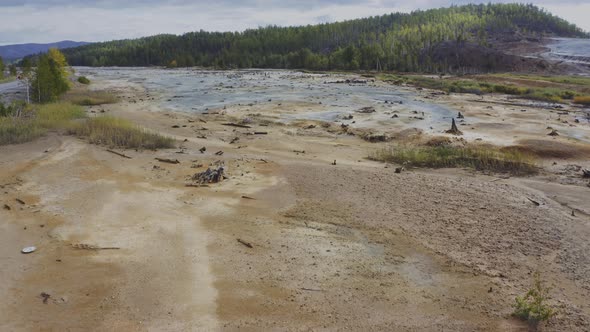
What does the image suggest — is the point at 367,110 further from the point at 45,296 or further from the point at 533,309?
the point at 45,296

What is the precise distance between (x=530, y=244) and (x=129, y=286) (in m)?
8.59

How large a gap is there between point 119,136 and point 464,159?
1470 centimetres

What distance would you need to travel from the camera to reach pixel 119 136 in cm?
2002

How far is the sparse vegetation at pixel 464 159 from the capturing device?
16.4 meters

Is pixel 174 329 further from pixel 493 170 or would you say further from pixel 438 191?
pixel 493 170

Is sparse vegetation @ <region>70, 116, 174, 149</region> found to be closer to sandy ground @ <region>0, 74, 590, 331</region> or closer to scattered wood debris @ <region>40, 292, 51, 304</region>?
sandy ground @ <region>0, 74, 590, 331</region>

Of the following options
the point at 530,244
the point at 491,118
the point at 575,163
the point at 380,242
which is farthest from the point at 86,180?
the point at 491,118

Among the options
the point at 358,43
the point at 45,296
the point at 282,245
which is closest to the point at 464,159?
the point at 282,245

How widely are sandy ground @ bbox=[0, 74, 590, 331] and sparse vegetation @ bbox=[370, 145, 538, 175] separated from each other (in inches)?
30.5

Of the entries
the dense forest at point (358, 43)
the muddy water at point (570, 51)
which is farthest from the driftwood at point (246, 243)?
the muddy water at point (570, 51)

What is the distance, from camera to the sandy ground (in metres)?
7.61

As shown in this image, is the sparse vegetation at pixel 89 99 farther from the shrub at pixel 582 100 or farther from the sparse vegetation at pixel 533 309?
the shrub at pixel 582 100

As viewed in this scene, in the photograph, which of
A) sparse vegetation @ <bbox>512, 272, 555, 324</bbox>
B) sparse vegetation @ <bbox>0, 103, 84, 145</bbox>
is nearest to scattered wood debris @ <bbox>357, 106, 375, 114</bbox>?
sparse vegetation @ <bbox>0, 103, 84, 145</bbox>

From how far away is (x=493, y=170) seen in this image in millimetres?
16281
